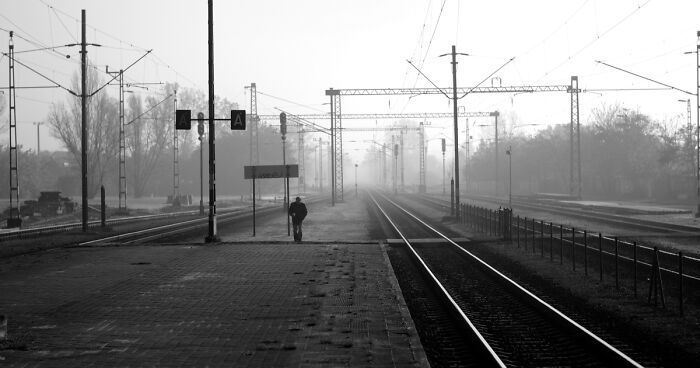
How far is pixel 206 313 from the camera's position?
441 inches

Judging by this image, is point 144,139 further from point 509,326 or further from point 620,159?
point 509,326

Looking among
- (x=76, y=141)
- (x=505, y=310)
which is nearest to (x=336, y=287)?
(x=505, y=310)

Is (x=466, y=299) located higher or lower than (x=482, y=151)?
lower

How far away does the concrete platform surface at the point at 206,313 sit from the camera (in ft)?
27.1

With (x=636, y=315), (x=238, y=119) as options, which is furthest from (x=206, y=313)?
(x=238, y=119)

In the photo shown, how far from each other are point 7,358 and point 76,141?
6466 cm

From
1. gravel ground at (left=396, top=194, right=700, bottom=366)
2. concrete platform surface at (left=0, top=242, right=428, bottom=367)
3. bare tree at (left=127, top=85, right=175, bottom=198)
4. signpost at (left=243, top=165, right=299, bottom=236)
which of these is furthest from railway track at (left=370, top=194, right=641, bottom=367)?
bare tree at (left=127, top=85, right=175, bottom=198)

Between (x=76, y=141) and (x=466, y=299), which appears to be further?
(x=76, y=141)

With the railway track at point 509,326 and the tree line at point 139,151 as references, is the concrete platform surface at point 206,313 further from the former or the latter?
the tree line at point 139,151

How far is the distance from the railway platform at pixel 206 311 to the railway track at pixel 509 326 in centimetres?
95

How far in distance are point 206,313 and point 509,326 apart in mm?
4761

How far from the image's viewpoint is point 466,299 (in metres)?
13.6

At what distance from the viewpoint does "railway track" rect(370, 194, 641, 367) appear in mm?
8648

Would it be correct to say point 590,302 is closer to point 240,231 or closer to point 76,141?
point 240,231
